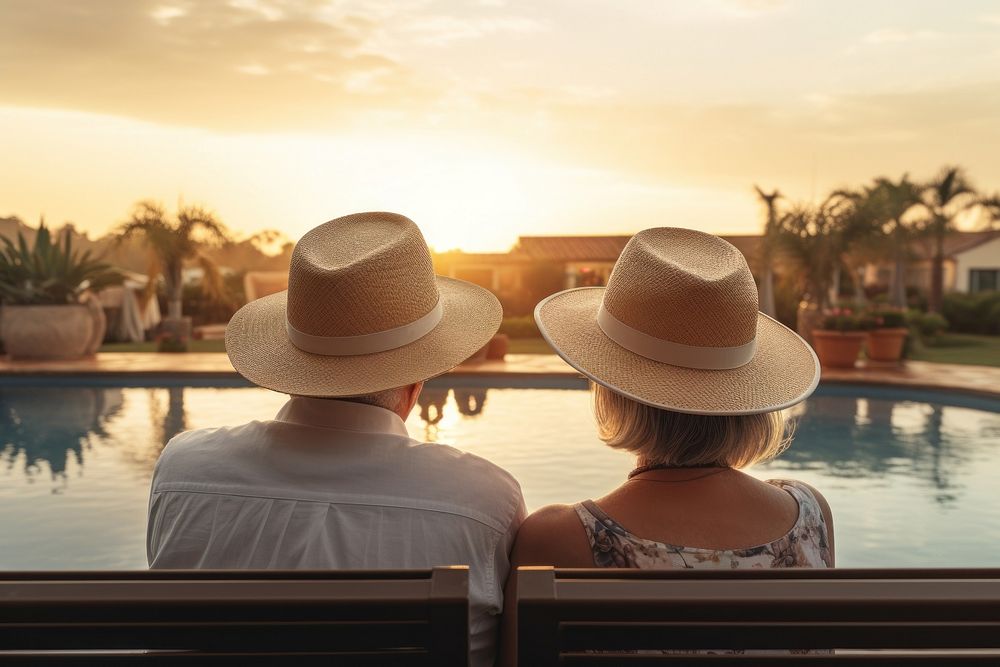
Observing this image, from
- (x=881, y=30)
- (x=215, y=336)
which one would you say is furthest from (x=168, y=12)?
(x=881, y=30)

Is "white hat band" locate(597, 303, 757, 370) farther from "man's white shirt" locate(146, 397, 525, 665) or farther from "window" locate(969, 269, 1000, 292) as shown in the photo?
"window" locate(969, 269, 1000, 292)

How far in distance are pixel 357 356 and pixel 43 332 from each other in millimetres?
13153

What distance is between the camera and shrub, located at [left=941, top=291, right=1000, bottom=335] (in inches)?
901

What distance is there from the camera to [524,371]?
36.0ft

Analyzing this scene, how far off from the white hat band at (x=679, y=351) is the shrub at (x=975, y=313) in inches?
967

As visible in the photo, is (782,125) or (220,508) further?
(782,125)

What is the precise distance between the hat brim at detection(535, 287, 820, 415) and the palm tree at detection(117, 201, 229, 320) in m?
16.5

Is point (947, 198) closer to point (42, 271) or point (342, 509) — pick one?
point (42, 271)

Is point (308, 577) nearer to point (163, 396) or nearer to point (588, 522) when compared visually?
point (588, 522)

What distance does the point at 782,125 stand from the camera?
2177cm

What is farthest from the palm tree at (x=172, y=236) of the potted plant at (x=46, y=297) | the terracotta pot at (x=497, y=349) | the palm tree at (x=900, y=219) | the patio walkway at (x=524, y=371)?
the palm tree at (x=900, y=219)

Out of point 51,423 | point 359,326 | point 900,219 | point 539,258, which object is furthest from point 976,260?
point 359,326

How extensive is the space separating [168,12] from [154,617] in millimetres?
15917

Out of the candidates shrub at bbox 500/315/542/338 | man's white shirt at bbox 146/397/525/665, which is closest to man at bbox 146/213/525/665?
man's white shirt at bbox 146/397/525/665
